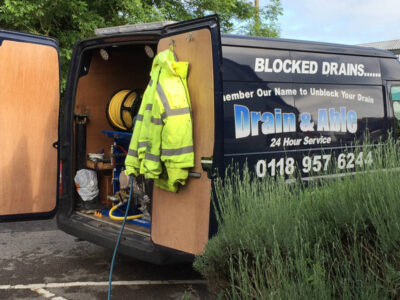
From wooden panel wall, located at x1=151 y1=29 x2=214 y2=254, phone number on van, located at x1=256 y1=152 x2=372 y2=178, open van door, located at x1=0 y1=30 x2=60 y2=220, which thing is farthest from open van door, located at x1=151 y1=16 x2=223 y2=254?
open van door, located at x1=0 y1=30 x2=60 y2=220

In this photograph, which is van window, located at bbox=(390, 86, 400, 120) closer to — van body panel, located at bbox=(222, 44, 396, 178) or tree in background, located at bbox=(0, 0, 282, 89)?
van body panel, located at bbox=(222, 44, 396, 178)

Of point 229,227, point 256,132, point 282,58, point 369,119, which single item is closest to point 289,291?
point 229,227

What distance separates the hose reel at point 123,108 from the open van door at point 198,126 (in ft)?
5.58

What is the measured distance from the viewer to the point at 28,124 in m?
5.39

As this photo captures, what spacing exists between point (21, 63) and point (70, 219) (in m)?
1.77

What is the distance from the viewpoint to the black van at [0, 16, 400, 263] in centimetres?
396

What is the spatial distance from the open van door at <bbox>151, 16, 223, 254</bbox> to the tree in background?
20.8ft

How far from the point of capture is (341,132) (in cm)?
507

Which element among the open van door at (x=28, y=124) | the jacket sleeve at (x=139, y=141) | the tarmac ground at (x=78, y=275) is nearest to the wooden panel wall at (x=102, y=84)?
the open van door at (x=28, y=124)

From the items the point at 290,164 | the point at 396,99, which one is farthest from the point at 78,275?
the point at 396,99

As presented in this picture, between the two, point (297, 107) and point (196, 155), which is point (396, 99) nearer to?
point (297, 107)

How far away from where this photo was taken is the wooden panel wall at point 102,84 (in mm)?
5887

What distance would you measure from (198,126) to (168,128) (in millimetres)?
246

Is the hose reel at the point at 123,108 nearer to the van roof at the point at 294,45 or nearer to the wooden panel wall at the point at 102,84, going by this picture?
the wooden panel wall at the point at 102,84
